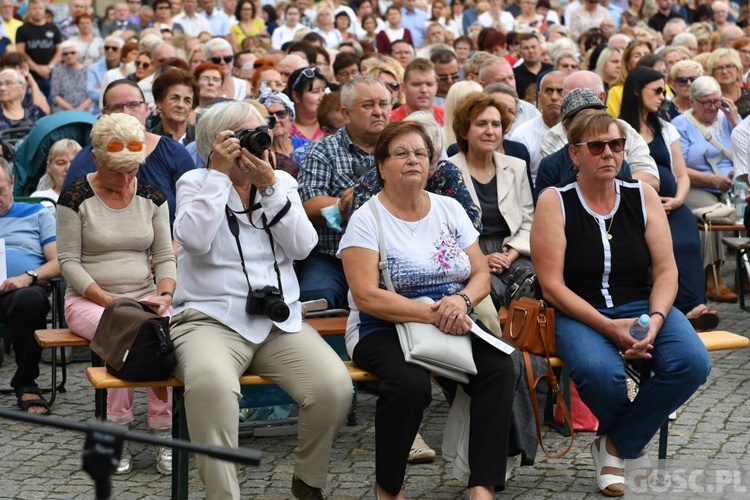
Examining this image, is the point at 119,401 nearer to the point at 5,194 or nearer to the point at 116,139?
the point at 116,139

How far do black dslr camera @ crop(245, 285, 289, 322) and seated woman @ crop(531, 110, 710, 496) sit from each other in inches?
47.6

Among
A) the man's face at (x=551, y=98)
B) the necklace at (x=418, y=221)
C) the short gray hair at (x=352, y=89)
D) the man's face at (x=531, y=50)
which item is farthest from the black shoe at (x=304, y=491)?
the man's face at (x=531, y=50)

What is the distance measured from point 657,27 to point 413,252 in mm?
15561

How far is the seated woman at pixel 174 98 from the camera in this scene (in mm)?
7664

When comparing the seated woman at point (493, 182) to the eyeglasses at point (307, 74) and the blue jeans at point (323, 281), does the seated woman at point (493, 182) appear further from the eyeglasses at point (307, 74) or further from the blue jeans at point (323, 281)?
the eyeglasses at point (307, 74)

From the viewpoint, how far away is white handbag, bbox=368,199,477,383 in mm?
4875

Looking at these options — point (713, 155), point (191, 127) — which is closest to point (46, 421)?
point (191, 127)

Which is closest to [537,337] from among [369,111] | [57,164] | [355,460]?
[355,460]

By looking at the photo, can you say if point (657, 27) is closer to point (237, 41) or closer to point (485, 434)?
point (237, 41)

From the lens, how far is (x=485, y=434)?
4871 millimetres

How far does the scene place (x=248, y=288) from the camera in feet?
16.1

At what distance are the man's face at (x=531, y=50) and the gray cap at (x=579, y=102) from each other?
643 centimetres

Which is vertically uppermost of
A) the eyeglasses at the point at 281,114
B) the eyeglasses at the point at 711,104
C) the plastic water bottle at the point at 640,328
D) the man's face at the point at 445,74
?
Result: the man's face at the point at 445,74

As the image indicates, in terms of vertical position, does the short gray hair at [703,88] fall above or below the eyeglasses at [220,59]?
below
